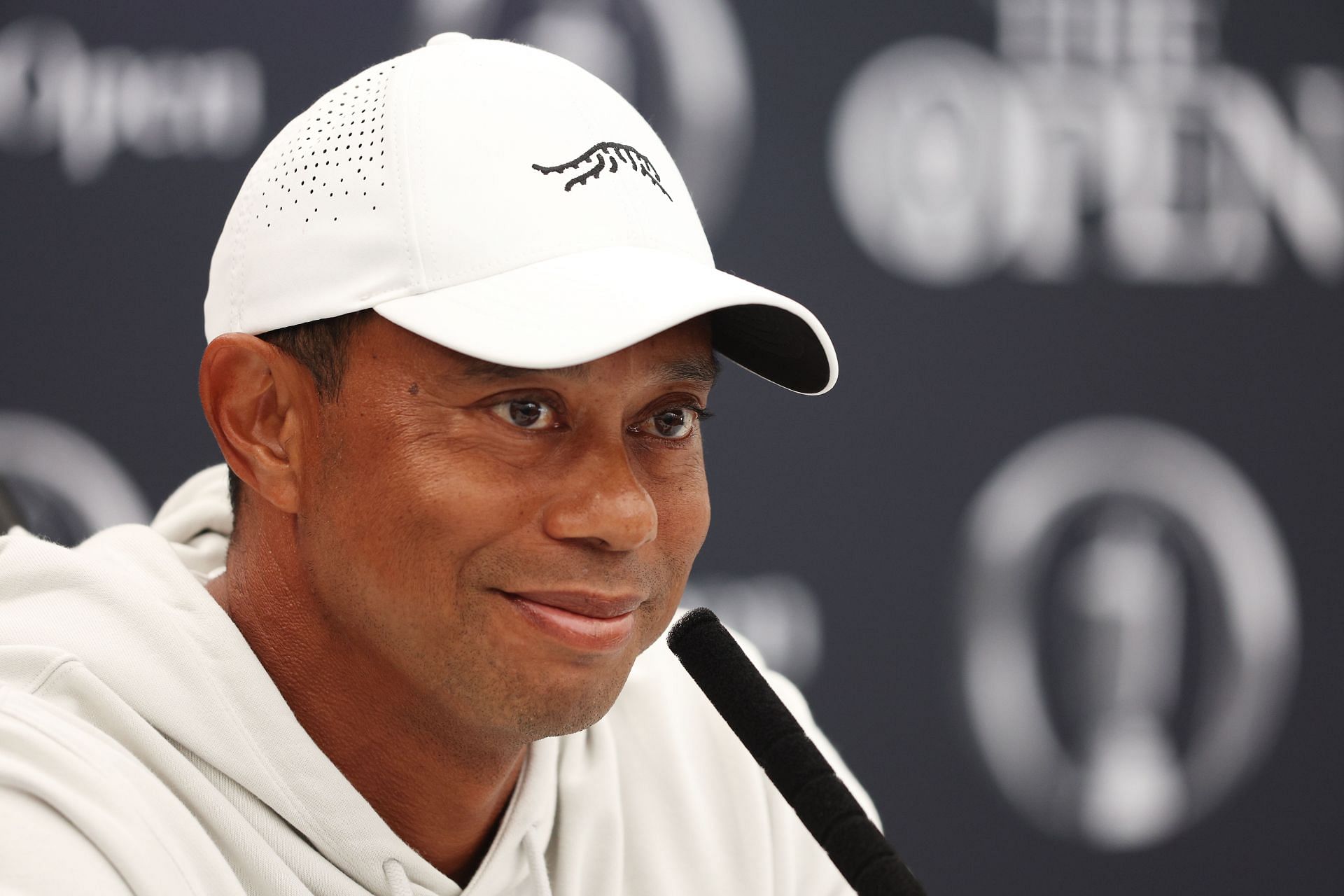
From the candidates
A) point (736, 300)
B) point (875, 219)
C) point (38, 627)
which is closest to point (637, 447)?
point (736, 300)

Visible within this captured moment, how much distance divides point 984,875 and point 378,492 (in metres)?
1.50

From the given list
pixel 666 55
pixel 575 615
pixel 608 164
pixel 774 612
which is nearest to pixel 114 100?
pixel 666 55

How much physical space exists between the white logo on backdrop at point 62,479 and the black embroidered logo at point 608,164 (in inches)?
47.9

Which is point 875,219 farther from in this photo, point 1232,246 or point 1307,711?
point 1307,711

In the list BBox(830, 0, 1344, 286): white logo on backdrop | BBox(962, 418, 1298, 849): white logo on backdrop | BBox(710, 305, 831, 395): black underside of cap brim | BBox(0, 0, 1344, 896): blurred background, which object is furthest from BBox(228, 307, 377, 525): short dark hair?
BBox(962, 418, 1298, 849): white logo on backdrop

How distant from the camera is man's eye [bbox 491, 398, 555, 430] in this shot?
85 centimetres

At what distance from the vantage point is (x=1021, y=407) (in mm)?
2090

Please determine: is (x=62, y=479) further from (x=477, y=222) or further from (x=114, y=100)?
(x=477, y=222)

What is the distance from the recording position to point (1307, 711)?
2131 mm

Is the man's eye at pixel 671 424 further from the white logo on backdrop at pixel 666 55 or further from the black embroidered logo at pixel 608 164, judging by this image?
the white logo on backdrop at pixel 666 55

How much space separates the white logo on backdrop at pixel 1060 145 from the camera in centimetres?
203

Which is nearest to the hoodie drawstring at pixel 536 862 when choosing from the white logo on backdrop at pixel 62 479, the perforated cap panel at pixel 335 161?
the perforated cap panel at pixel 335 161

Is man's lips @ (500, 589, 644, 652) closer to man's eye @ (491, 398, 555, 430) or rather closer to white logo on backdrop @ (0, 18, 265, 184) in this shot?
man's eye @ (491, 398, 555, 430)

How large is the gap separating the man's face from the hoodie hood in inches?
3.2
